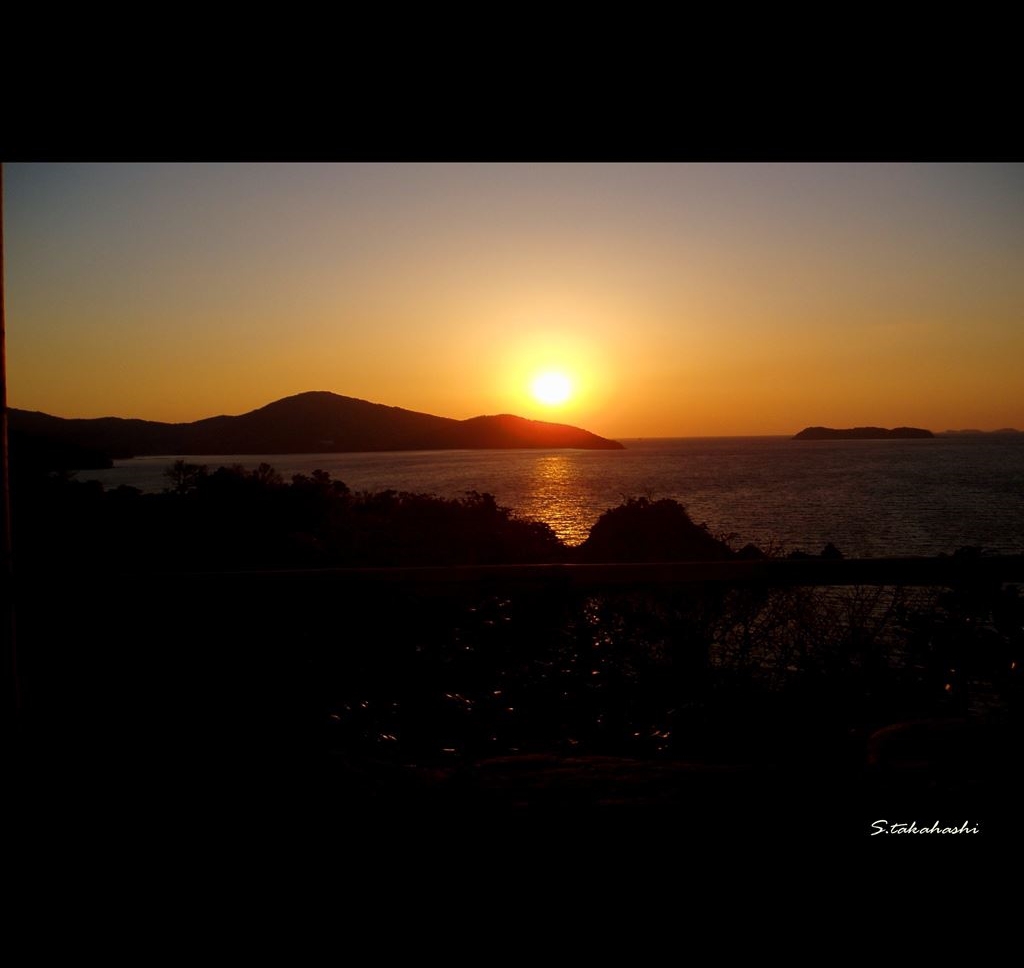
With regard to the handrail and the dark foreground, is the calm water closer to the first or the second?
the dark foreground

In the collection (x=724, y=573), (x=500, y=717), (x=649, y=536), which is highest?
(x=724, y=573)

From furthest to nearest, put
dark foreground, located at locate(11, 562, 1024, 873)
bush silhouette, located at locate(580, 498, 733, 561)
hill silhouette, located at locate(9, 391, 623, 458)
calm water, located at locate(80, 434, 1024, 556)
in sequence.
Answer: hill silhouette, located at locate(9, 391, 623, 458), calm water, located at locate(80, 434, 1024, 556), bush silhouette, located at locate(580, 498, 733, 561), dark foreground, located at locate(11, 562, 1024, 873)

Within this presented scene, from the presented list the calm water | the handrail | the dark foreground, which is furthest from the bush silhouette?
the handrail

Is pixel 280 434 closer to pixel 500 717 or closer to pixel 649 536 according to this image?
pixel 649 536

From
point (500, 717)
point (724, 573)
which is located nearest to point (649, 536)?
point (500, 717)

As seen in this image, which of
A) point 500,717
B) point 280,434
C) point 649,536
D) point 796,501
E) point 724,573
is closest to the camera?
point 724,573

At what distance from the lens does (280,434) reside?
Answer: 1487cm

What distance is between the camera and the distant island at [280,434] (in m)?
6.58

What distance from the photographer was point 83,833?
185 cm

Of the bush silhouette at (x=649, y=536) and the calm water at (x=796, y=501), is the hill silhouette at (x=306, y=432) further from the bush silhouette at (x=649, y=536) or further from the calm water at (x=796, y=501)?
the bush silhouette at (x=649, y=536)

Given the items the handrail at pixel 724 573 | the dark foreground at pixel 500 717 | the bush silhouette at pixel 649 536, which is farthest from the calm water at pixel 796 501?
the handrail at pixel 724 573

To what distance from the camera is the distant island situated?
259 inches
